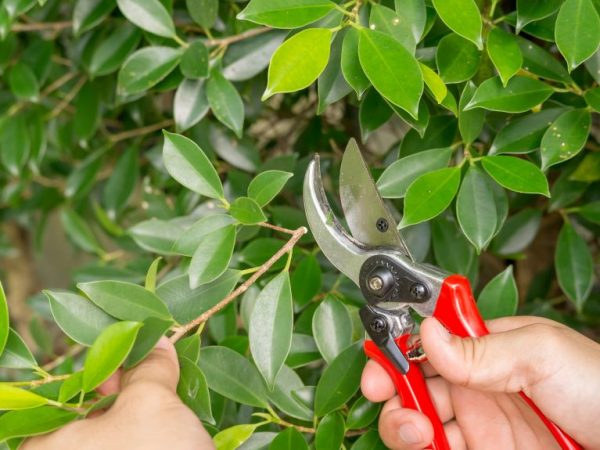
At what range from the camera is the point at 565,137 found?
2.41ft

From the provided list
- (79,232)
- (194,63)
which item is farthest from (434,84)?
(79,232)

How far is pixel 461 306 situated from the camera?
2.18ft

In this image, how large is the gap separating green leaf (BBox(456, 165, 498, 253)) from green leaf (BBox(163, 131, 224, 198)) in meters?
0.25

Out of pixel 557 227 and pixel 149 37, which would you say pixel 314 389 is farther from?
pixel 557 227

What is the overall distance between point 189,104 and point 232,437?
0.38 meters

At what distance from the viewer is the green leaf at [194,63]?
836 mm

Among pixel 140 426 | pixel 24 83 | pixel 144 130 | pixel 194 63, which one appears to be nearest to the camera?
pixel 140 426

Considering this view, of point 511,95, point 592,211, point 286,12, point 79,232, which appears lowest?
point 79,232

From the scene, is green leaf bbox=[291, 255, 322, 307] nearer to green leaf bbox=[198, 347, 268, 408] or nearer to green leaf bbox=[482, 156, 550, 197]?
green leaf bbox=[198, 347, 268, 408]

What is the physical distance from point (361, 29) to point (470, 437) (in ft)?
1.47

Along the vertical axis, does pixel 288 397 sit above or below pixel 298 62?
below

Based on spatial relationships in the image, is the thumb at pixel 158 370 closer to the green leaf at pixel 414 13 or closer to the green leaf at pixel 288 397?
the green leaf at pixel 288 397

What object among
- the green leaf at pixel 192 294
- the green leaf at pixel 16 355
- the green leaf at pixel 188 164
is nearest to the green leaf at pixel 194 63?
the green leaf at pixel 188 164

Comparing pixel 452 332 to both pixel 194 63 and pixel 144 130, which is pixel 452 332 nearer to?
pixel 194 63
